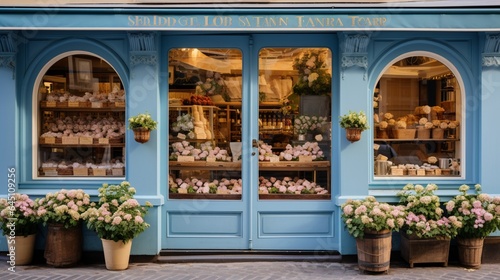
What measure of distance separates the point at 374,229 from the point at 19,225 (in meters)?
4.86

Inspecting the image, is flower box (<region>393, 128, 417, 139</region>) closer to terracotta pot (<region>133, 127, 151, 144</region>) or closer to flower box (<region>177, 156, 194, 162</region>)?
flower box (<region>177, 156, 194, 162</region>)

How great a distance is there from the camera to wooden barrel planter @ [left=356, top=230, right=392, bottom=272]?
7516 millimetres

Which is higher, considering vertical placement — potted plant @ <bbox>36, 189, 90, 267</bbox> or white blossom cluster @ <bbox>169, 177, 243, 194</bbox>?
white blossom cluster @ <bbox>169, 177, 243, 194</bbox>

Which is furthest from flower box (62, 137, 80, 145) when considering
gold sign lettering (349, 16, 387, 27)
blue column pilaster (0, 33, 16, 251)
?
gold sign lettering (349, 16, 387, 27)

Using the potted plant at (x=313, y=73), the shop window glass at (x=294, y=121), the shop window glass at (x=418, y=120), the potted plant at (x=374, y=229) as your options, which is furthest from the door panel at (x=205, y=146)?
the shop window glass at (x=418, y=120)

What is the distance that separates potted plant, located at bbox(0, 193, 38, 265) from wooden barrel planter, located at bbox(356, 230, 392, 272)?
4.53m

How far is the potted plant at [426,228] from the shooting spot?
7672mm

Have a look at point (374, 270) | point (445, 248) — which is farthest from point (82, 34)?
point (445, 248)

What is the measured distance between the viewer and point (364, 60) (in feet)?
26.9

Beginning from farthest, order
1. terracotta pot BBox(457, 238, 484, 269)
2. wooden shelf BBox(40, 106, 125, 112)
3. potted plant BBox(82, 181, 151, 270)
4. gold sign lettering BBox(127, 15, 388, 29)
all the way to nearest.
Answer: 1. wooden shelf BBox(40, 106, 125, 112)
2. terracotta pot BBox(457, 238, 484, 269)
3. gold sign lettering BBox(127, 15, 388, 29)
4. potted plant BBox(82, 181, 151, 270)

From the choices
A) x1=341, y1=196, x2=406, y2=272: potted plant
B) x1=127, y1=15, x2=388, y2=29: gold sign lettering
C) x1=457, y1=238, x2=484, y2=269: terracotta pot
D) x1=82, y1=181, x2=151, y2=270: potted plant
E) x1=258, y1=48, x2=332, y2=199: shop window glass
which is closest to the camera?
x1=341, y1=196, x2=406, y2=272: potted plant

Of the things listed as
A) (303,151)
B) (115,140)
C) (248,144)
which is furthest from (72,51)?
(303,151)

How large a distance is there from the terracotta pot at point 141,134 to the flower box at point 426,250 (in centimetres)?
394

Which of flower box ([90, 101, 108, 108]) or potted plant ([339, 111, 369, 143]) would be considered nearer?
potted plant ([339, 111, 369, 143])
